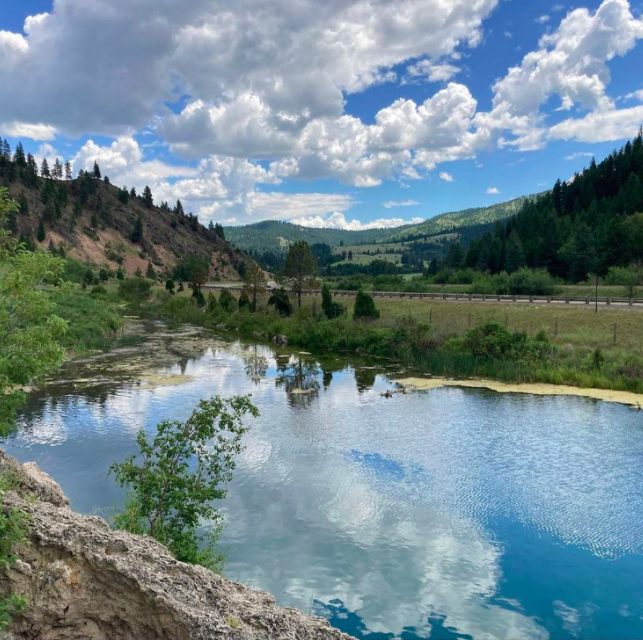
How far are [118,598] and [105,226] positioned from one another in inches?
6475

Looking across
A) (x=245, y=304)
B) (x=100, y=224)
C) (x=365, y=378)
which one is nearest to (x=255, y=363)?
(x=365, y=378)

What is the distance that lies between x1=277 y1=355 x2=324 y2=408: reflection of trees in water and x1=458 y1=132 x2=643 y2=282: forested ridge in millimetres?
60871

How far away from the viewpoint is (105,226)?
15750 centimetres

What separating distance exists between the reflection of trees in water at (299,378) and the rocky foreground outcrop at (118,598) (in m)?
20.7

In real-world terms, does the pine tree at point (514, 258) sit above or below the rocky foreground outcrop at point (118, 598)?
above

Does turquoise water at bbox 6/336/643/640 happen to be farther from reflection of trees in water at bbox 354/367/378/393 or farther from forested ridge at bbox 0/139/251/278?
forested ridge at bbox 0/139/251/278

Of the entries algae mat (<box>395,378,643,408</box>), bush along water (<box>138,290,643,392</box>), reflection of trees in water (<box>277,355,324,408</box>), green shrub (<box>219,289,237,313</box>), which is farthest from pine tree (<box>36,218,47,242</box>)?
algae mat (<box>395,378,643,408</box>)

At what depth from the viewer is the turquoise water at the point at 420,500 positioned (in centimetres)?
1231

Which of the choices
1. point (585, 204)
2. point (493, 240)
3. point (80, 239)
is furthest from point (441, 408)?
point (80, 239)

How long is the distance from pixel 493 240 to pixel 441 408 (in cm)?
9278

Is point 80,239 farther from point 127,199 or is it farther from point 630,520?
point 630,520

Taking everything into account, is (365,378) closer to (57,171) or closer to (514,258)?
(514,258)

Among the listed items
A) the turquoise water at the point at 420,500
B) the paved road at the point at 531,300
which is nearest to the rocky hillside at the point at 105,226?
the paved road at the point at 531,300

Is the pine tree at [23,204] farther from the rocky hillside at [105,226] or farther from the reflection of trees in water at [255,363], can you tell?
the reflection of trees in water at [255,363]
